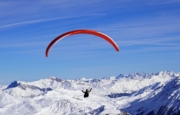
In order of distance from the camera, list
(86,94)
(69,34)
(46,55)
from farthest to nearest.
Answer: (86,94) → (46,55) → (69,34)

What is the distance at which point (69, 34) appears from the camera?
49.4m

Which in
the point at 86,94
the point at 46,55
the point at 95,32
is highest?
the point at 95,32

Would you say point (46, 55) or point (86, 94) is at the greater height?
point (46, 55)

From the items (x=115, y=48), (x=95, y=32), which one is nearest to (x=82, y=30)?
(x=95, y=32)

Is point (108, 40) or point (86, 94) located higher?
point (108, 40)

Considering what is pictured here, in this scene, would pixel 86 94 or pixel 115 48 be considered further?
pixel 86 94

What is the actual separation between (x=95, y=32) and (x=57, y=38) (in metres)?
5.78

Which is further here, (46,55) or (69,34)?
(46,55)

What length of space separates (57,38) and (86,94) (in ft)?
36.9

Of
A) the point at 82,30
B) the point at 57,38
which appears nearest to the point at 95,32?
the point at 82,30

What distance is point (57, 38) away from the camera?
50906mm

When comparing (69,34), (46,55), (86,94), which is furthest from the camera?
(86,94)

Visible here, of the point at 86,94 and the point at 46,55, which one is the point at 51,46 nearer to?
the point at 46,55

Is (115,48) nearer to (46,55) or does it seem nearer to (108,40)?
(108,40)
